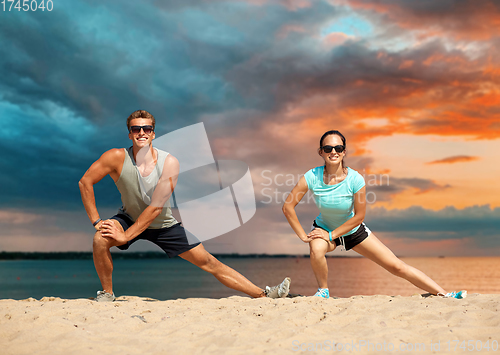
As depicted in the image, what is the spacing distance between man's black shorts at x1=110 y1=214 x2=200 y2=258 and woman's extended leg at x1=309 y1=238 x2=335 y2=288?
1600 millimetres

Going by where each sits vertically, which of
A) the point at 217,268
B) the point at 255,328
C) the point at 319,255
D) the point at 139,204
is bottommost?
the point at 255,328

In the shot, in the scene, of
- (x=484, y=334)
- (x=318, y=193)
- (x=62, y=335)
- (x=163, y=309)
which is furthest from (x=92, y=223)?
(x=484, y=334)

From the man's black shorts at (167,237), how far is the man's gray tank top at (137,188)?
0.08 metres

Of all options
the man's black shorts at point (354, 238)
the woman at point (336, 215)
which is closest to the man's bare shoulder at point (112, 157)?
the woman at point (336, 215)

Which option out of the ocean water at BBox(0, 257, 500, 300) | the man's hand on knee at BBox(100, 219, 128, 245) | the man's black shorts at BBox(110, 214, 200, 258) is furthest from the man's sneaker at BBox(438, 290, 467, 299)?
the ocean water at BBox(0, 257, 500, 300)

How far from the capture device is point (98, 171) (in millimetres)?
4953

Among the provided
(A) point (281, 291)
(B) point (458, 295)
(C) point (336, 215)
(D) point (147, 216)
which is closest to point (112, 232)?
(D) point (147, 216)

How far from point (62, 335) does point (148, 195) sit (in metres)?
2.16

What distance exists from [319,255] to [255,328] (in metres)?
1.85

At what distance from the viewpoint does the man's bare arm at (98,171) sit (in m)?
4.94

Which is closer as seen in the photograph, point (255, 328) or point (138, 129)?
point (255, 328)

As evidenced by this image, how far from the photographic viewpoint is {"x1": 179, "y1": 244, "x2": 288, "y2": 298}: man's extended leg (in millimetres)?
5156

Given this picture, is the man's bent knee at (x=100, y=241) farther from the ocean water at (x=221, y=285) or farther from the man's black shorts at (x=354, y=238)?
the ocean water at (x=221, y=285)

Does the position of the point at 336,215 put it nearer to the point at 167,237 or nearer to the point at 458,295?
the point at 458,295
